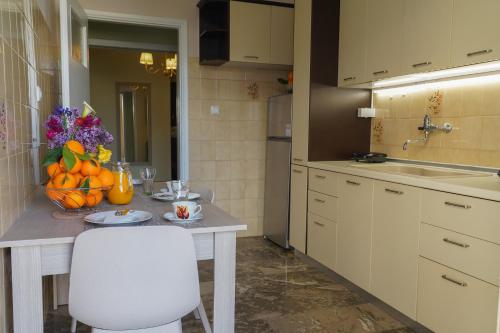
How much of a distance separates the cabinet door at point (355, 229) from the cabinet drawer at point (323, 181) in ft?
0.32

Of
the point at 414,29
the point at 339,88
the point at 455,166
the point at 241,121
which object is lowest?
the point at 455,166

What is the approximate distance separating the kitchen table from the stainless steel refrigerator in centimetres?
221

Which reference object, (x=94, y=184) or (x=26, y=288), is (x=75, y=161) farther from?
(x=26, y=288)

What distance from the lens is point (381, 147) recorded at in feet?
11.4

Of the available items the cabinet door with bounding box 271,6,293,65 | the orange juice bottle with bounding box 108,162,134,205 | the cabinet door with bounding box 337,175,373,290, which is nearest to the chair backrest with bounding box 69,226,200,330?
the orange juice bottle with bounding box 108,162,134,205

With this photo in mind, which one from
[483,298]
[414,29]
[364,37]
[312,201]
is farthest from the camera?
[312,201]

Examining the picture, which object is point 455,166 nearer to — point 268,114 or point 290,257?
point 290,257

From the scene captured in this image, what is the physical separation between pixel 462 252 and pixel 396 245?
482 millimetres

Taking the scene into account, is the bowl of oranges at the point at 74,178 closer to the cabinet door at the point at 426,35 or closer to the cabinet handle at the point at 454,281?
the cabinet handle at the point at 454,281

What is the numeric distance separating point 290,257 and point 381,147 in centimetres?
127

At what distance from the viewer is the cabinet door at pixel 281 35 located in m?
4.02

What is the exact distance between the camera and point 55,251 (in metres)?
1.27

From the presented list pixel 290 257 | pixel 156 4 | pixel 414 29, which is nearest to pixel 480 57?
pixel 414 29

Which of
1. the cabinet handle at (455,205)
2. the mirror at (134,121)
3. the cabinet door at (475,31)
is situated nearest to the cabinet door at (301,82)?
the cabinet door at (475,31)
